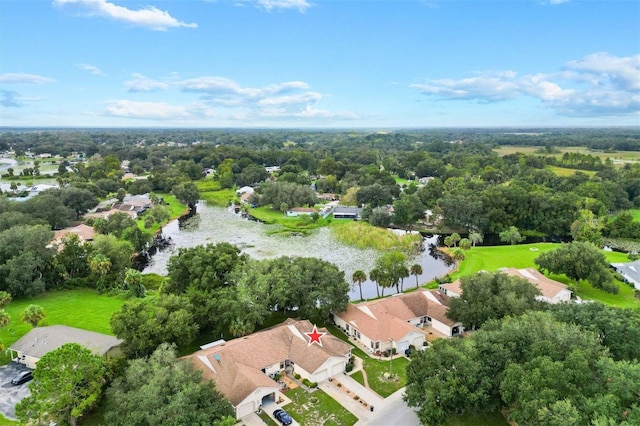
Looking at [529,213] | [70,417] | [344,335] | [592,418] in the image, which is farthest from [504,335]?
[529,213]

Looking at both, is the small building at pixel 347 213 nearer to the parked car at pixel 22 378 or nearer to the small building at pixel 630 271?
the small building at pixel 630 271

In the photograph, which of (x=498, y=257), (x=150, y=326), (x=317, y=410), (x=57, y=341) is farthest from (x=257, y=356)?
(x=498, y=257)

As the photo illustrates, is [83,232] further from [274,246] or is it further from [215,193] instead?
[215,193]

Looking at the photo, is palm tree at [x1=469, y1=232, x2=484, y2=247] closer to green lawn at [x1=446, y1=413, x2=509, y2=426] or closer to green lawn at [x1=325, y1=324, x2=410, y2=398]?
green lawn at [x1=325, y1=324, x2=410, y2=398]

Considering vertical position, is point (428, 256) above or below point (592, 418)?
below

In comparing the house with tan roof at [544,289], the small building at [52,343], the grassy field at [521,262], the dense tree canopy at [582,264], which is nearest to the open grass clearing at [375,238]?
the grassy field at [521,262]

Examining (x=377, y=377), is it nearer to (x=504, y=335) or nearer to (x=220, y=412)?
(x=504, y=335)

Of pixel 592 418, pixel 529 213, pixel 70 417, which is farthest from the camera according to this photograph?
pixel 529 213
